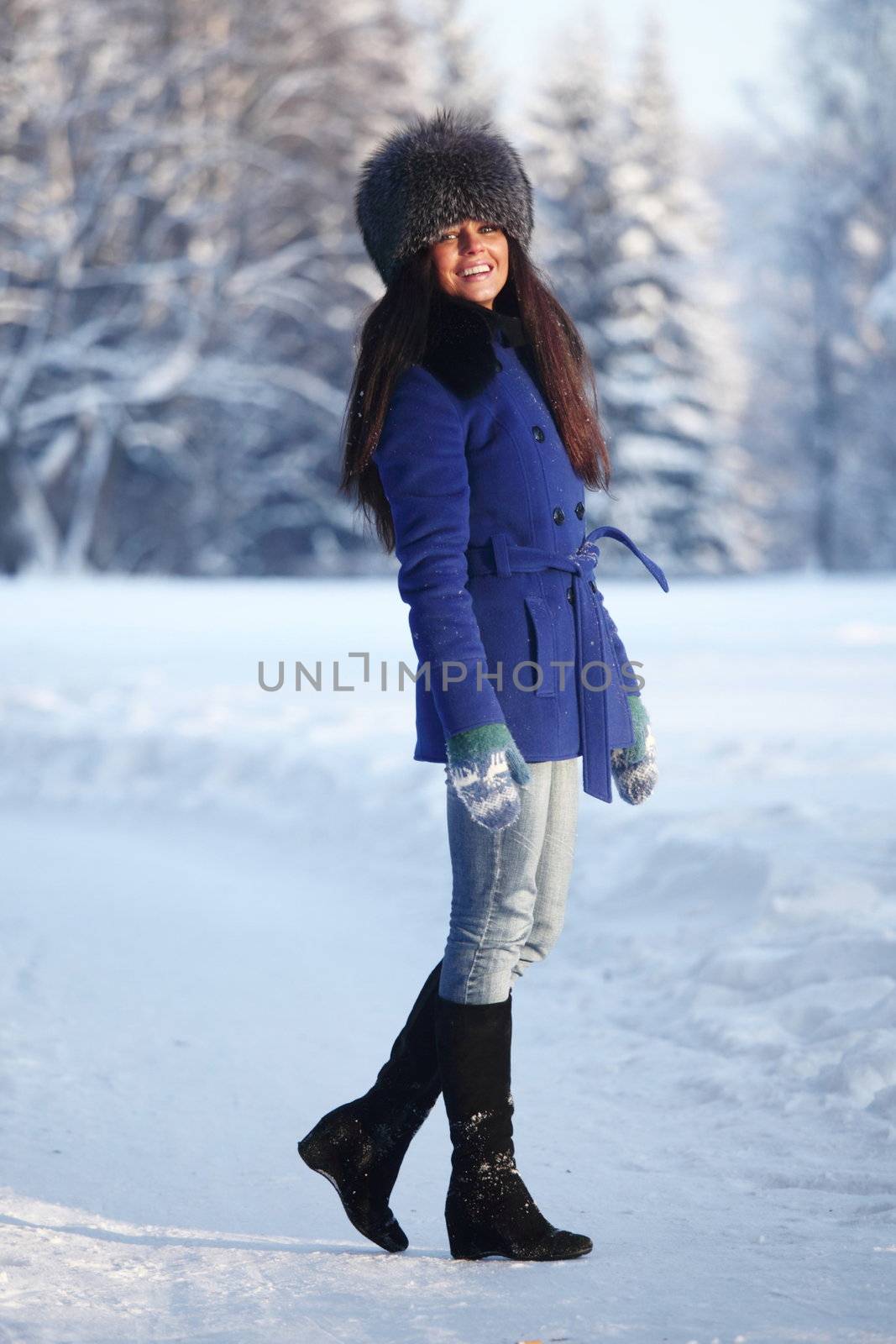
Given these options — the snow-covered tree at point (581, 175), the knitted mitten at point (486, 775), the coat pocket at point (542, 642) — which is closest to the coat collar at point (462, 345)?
the coat pocket at point (542, 642)

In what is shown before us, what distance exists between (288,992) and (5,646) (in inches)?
371

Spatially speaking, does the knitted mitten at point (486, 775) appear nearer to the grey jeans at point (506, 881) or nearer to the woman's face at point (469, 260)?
the grey jeans at point (506, 881)

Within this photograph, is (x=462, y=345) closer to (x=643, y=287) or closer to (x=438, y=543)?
(x=438, y=543)

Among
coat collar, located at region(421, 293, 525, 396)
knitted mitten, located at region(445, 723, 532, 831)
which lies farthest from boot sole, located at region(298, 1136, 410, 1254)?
coat collar, located at region(421, 293, 525, 396)

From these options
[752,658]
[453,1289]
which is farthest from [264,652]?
[453,1289]

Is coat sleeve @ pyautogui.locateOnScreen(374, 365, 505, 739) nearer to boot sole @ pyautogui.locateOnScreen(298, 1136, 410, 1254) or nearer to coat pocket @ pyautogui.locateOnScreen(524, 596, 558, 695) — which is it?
coat pocket @ pyautogui.locateOnScreen(524, 596, 558, 695)

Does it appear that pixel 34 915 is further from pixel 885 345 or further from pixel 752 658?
pixel 885 345

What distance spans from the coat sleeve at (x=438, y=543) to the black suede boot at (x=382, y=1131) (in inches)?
23.2

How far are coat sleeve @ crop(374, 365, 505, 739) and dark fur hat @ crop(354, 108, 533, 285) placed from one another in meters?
0.33

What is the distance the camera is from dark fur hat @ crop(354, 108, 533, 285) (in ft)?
9.91

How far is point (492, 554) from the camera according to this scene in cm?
290

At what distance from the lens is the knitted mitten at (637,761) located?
3.22 metres

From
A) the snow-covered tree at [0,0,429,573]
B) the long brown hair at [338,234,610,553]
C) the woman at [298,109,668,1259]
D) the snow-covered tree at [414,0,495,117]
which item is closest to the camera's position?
the woman at [298,109,668,1259]

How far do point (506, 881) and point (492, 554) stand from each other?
0.59m
